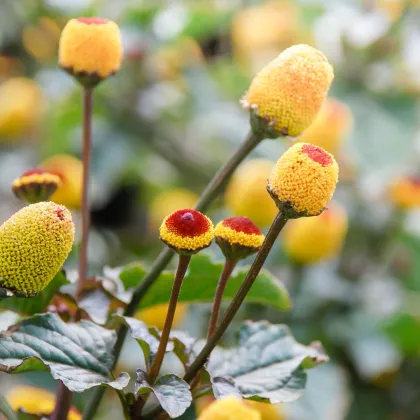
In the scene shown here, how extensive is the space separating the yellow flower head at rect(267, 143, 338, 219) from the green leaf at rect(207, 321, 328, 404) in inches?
5.3

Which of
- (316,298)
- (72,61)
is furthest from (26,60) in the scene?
(72,61)

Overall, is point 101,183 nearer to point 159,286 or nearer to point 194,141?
point 194,141

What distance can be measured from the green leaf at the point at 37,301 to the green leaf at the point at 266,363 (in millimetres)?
123

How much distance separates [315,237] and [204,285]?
46 centimetres

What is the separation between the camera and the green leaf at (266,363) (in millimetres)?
515

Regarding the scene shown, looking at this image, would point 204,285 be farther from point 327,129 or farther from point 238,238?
point 327,129

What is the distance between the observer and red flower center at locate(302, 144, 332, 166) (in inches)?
17.2

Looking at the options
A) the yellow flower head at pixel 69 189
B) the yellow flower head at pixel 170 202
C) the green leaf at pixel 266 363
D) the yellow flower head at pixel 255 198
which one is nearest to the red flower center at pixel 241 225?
the green leaf at pixel 266 363

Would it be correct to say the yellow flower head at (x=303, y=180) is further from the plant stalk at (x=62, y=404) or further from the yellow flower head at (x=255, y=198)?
the yellow flower head at (x=255, y=198)

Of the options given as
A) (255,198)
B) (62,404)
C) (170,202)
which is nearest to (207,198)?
(62,404)

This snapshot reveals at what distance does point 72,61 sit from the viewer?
571 millimetres

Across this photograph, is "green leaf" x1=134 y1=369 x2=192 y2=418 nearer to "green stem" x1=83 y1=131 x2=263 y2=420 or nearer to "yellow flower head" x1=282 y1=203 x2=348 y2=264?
"green stem" x1=83 y1=131 x2=263 y2=420

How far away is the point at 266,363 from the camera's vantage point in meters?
0.55

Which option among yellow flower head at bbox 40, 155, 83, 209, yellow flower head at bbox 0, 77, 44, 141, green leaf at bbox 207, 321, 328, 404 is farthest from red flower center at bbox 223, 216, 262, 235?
yellow flower head at bbox 0, 77, 44, 141
